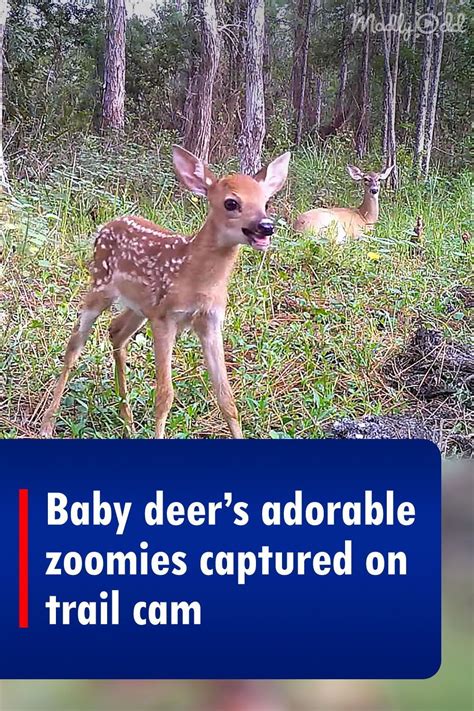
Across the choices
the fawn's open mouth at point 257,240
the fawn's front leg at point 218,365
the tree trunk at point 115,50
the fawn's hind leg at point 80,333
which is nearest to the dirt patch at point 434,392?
the fawn's front leg at point 218,365

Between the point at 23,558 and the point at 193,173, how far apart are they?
3.03 ft

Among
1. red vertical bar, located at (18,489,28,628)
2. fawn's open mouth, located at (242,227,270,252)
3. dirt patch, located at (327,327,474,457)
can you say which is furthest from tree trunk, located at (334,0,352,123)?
red vertical bar, located at (18,489,28,628)

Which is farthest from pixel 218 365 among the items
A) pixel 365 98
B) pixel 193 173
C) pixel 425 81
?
pixel 425 81

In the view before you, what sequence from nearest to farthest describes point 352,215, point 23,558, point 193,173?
point 23,558 → point 193,173 → point 352,215

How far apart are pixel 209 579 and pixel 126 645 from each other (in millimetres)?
223

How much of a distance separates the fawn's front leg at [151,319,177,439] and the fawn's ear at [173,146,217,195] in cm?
31

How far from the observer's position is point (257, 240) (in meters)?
2.73

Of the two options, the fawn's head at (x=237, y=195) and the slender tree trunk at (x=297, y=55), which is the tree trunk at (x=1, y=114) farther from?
the slender tree trunk at (x=297, y=55)

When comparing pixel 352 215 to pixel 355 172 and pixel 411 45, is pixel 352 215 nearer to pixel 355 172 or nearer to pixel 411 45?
pixel 355 172

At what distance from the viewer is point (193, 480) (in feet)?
8.92

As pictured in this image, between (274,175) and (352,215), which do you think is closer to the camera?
(274,175)

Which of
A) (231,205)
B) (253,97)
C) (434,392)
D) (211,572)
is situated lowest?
(211,572)

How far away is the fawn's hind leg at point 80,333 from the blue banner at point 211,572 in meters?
0.17
